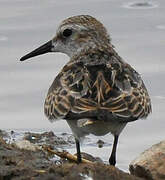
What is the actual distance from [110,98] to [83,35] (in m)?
1.86

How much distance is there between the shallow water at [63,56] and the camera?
11.1 m

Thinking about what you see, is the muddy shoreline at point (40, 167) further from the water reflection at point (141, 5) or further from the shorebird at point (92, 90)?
the water reflection at point (141, 5)

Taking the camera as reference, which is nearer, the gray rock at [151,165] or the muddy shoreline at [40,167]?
the muddy shoreline at [40,167]

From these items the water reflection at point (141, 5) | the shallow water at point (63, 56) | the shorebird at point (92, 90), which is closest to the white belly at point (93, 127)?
the shorebird at point (92, 90)

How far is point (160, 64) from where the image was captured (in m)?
12.7

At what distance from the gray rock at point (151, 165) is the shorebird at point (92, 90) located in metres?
0.37

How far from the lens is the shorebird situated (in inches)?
325

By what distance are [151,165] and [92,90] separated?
906 mm

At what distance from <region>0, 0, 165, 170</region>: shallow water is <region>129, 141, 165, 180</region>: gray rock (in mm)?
1586

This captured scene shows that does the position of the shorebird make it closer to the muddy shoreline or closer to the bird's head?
the bird's head

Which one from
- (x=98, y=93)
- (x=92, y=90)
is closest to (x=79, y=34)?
(x=92, y=90)

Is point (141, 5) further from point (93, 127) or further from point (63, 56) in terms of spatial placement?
point (93, 127)

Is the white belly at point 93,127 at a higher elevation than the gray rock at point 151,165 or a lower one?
higher

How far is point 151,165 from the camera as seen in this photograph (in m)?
8.26
